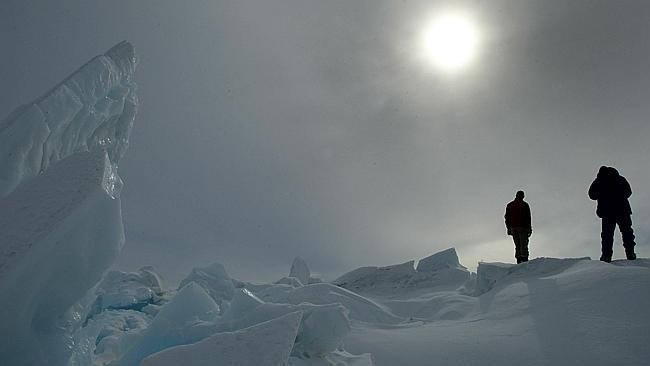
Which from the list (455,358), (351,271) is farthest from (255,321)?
(351,271)

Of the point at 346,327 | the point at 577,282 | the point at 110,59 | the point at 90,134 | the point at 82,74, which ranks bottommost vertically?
the point at 346,327

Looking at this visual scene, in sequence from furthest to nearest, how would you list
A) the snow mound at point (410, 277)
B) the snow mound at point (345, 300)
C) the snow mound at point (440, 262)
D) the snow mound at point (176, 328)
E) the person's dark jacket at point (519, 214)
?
the snow mound at point (440, 262)
the snow mound at point (410, 277)
the person's dark jacket at point (519, 214)
the snow mound at point (345, 300)
the snow mound at point (176, 328)

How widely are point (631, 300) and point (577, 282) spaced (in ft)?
2.73

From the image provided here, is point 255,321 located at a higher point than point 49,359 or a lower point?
higher

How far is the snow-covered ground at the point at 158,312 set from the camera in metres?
2.06

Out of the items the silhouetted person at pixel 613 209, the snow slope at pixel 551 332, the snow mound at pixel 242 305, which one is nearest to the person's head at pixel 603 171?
the silhouetted person at pixel 613 209

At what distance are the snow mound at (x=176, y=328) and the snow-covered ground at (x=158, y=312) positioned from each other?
1 centimetres

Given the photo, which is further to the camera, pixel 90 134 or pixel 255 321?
pixel 90 134

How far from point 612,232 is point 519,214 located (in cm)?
149

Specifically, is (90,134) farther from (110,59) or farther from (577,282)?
(577,282)

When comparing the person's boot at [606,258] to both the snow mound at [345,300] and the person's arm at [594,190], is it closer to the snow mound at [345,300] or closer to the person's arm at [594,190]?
the person's arm at [594,190]

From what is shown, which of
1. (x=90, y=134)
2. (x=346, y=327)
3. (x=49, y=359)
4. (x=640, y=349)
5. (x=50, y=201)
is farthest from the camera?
(x=90, y=134)

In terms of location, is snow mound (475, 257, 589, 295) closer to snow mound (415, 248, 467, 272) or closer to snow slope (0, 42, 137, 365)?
snow slope (0, 42, 137, 365)

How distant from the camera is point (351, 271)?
17984 mm
